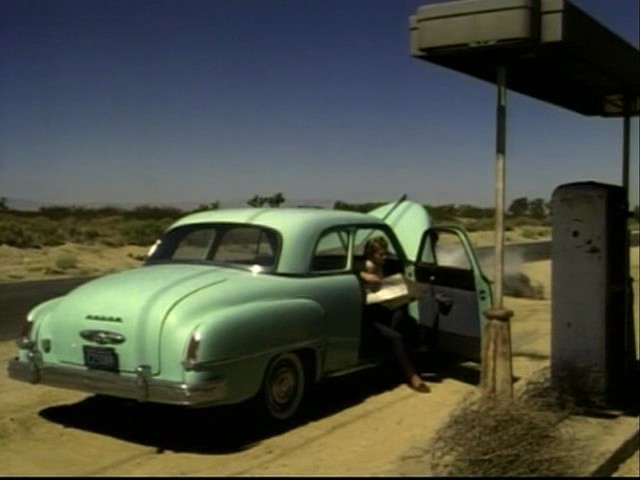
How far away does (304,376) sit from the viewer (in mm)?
7082

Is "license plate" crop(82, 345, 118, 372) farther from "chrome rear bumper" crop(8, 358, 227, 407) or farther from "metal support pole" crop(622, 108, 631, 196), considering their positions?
"metal support pole" crop(622, 108, 631, 196)

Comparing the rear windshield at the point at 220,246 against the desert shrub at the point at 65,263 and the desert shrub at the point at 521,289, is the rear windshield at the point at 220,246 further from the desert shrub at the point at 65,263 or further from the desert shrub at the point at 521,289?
the desert shrub at the point at 65,263

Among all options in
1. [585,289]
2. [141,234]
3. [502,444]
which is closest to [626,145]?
[585,289]

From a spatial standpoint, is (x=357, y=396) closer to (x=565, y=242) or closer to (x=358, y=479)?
(x=565, y=242)

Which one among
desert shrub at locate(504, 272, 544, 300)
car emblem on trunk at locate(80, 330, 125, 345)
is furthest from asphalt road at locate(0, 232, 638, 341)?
desert shrub at locate(504, 272, 544, 300)

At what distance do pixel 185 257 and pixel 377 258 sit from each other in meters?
1.78

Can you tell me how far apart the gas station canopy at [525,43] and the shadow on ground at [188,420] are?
3018mm

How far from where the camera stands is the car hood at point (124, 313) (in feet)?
19.9

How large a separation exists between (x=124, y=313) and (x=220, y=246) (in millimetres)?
1516

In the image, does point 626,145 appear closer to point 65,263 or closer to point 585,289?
point 585,289

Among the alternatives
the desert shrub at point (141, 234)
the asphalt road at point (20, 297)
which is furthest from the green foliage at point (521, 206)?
the asphalt road at point (20, 297)

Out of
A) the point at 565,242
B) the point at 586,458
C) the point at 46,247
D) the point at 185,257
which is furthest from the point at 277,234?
the point at 46,247

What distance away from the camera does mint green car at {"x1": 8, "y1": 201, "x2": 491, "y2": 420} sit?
236 inches

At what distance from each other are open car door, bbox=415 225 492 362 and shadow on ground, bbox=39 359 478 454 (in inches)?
33.2
